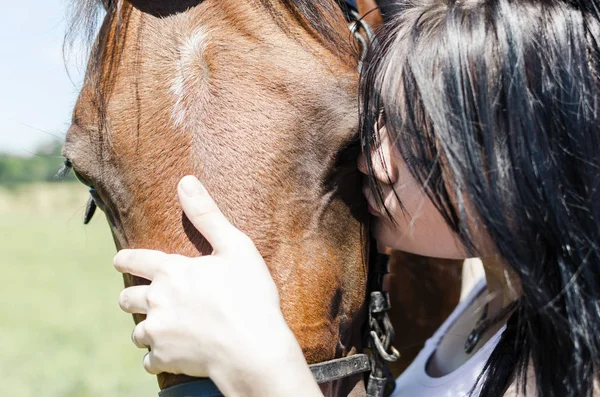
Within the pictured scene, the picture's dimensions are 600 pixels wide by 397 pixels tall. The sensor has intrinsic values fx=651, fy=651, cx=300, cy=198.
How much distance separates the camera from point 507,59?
3.73 ft

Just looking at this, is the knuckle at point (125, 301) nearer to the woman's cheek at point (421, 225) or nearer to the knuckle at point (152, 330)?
the knuckle at point (152, 330)

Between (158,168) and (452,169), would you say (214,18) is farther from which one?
(452,169)

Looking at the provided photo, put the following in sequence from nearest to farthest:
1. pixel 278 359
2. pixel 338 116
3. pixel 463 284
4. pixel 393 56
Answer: pixel 278 359 < pixel 393 56 < pixel 338 116 < pixel 463 284

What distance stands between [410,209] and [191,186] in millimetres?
445

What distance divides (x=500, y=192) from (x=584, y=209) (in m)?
0.15

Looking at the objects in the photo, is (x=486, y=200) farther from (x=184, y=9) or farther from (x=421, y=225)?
(x=184, y=9)

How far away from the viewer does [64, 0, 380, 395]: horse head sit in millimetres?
1338

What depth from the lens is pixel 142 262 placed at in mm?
1288

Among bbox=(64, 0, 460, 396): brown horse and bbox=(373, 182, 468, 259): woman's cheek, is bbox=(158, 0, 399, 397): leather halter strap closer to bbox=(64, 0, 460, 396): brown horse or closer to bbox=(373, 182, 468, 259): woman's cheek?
bbox=(64, 0, 460, 396): brown horse

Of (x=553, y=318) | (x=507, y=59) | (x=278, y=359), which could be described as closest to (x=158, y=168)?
(x=278, y=359)

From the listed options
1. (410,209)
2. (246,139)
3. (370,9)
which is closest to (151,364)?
(246,139)

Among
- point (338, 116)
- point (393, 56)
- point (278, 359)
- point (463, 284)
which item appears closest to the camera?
point (278, 359)

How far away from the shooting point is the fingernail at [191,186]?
1.27m

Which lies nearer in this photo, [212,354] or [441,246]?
[212,354]
